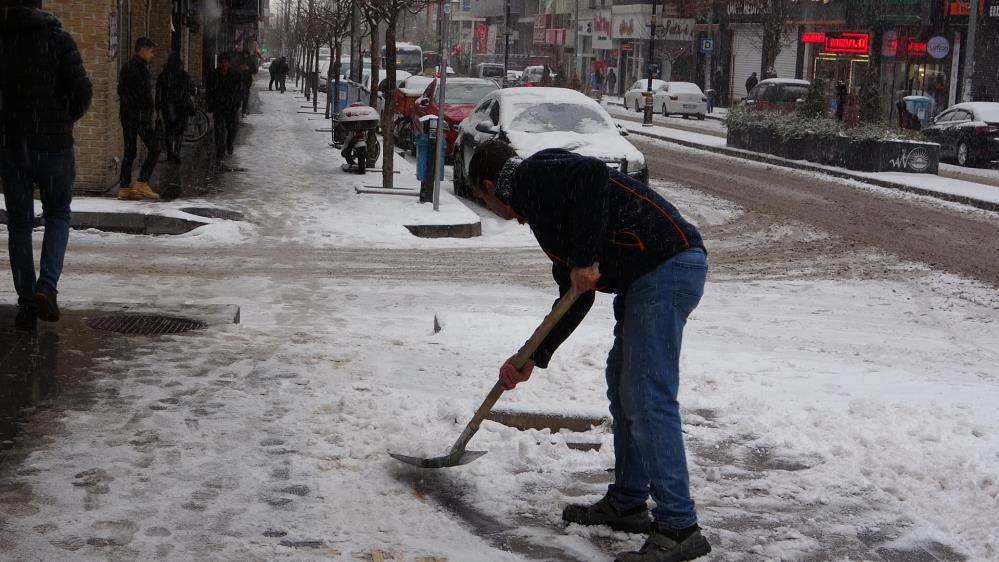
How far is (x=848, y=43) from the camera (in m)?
49.2

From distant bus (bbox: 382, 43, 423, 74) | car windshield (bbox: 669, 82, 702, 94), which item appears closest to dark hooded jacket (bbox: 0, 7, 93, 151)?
car windshield (bbox: 669, 82, 702, 94)

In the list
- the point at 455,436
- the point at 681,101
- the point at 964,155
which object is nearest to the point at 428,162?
the point at 455,436

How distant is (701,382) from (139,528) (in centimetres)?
330

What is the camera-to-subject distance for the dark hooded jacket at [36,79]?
22.9ft

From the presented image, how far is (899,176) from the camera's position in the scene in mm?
23094

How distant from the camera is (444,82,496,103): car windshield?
25.7 meters

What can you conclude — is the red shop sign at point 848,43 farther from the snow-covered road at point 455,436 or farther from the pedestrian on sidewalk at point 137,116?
the snow-covered road at point 455,436

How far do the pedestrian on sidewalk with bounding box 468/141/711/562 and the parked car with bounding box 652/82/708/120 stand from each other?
44.5 metres

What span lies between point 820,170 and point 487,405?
68.0ft

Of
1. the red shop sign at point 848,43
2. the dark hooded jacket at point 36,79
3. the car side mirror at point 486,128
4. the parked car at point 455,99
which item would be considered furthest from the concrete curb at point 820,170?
the red shop sign at point 848,43

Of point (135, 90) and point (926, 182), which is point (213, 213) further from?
point (926, 182)

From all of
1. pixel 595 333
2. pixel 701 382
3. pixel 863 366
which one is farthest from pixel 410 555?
pixel 863 366

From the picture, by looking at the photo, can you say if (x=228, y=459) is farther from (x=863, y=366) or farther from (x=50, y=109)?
(x=863, y=366)

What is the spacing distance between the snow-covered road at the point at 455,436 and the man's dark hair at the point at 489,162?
1268mm
